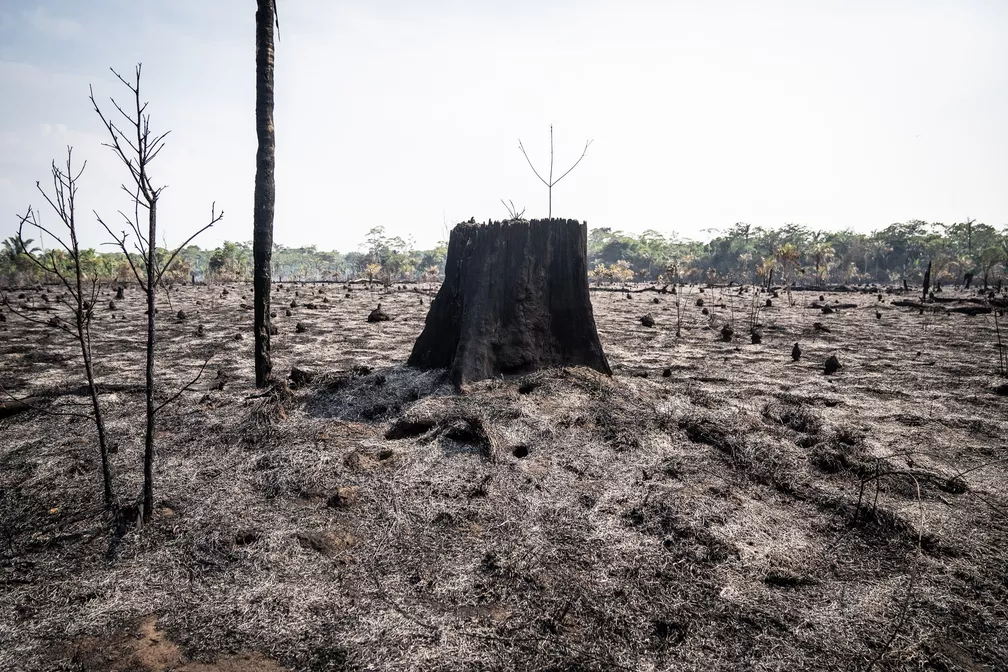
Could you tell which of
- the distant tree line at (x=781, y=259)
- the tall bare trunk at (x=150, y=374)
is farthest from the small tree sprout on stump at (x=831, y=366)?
the distant tree line at (x=781, y=259)

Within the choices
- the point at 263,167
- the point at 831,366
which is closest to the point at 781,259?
the point at 831,366

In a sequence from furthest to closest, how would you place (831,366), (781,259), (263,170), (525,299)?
(781,259) < (831,366) < (263,170) < (525,299)

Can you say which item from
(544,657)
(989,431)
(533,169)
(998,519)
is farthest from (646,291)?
(544,657)

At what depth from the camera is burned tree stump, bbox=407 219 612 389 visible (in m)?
5.89

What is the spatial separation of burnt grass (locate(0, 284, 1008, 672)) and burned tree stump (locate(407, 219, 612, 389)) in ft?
1.51

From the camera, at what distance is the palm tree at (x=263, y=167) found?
21.6 ft

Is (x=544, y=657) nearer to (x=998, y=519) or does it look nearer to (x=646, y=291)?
(x=998, y=519)

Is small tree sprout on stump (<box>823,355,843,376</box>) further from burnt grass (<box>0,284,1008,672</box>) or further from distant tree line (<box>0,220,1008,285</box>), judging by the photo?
distant tree line (<box>0,220,1008,285</box>)

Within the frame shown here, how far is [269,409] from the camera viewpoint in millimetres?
4938

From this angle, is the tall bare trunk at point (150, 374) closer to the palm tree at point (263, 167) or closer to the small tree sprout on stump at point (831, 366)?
the palm tree at point (263, 167)

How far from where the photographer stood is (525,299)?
19.7 feet

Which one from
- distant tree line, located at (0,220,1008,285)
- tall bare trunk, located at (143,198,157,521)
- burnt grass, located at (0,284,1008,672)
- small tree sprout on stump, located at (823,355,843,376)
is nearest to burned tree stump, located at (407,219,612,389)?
burnt grass, located at (0,284,1008,672)

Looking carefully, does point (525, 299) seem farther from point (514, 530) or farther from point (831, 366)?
point (831, 366)

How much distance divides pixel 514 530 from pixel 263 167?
5.88m
